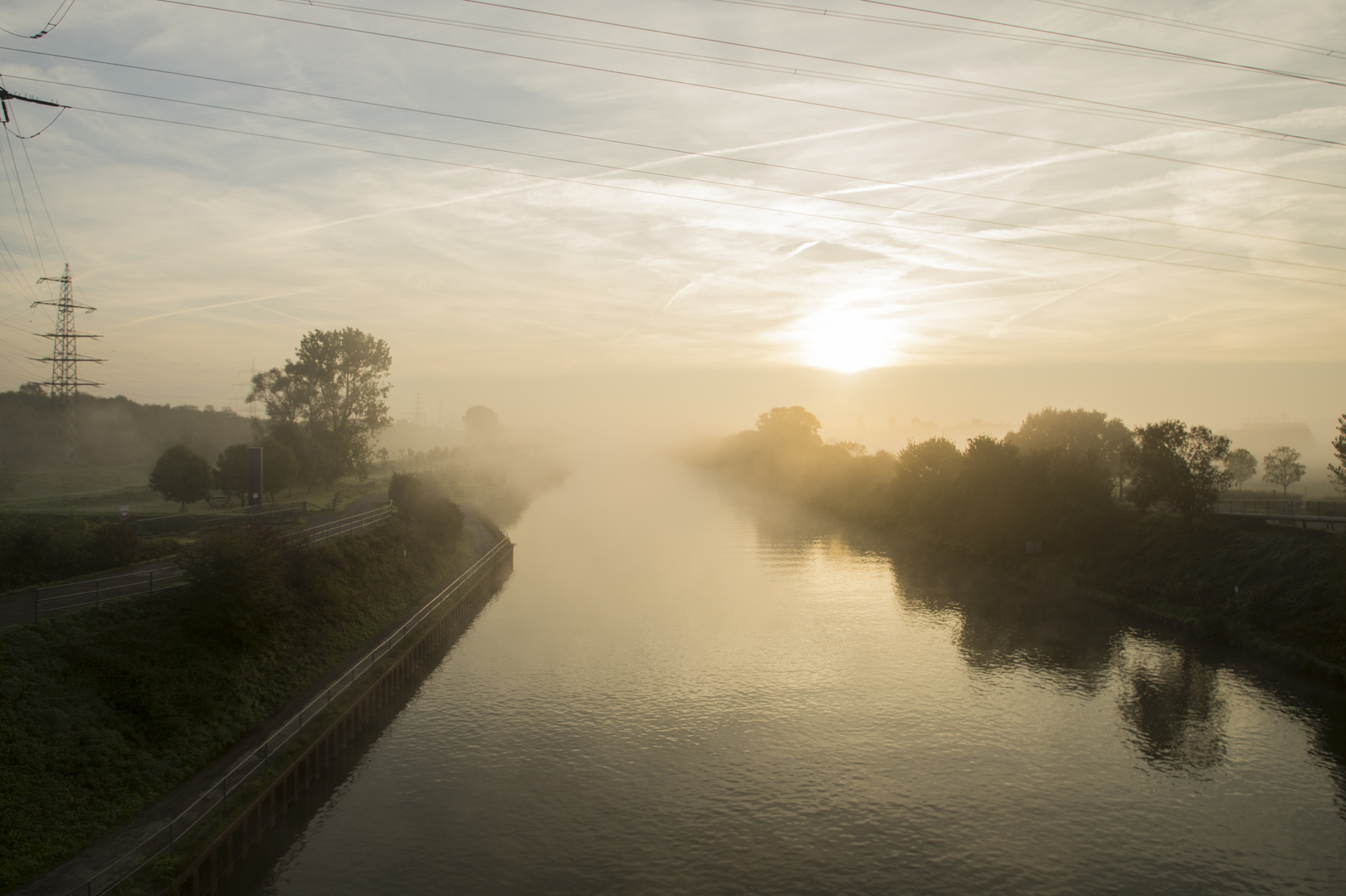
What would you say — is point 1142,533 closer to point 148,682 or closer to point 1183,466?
point 1183,466

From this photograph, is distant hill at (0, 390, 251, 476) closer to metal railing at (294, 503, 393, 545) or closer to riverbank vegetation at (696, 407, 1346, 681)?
metal railing at (294, 503, 393, 545)

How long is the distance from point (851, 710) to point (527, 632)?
644 inches

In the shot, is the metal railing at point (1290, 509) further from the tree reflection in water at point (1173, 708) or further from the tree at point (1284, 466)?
the tree at point (1284, 466)

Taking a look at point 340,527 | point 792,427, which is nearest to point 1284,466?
point 792,427

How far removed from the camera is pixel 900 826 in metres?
17.6

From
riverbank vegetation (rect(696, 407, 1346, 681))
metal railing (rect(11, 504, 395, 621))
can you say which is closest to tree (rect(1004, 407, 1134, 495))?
riverbank vegetation (rect(696, 407, 1346, 681))

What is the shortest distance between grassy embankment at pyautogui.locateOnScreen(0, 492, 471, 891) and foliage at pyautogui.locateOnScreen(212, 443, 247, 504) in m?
21.5

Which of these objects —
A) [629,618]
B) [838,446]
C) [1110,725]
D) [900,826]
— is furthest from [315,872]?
Answer: [838,446]

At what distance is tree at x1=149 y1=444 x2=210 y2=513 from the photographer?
40.8 meters

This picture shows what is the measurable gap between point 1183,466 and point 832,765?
112 feet

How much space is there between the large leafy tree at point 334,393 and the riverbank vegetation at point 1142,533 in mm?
50834

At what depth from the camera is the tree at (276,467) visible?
46.6 metres

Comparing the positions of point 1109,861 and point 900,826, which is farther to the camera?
point 900,826

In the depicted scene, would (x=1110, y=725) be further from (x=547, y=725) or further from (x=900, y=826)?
(x=547, y=725)
